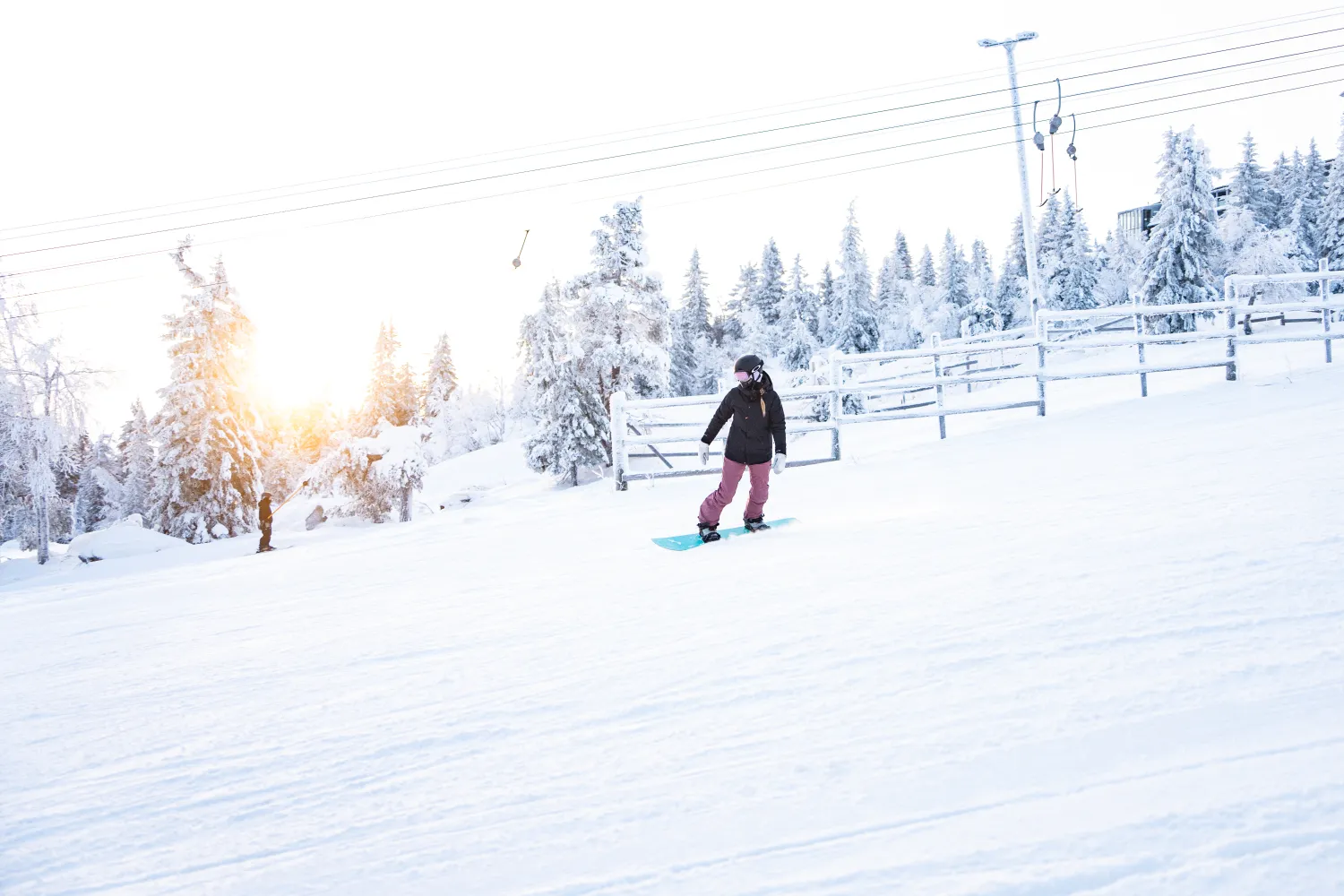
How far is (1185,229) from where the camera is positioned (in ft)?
123

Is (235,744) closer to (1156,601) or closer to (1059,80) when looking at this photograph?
(1156,601)

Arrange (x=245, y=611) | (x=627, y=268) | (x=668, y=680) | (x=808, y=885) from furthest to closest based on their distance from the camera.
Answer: (x=627, y=268)
(x=245, y=611)
(x=668, y=680)
(x=808, y=885)

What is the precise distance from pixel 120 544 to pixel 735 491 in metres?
26.0

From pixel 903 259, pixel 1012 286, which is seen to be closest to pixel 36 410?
pixel 1012 286

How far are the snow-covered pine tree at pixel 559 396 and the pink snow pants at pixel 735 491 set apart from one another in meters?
25.4

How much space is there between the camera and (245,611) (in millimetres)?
5637

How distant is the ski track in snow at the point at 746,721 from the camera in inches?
90.4

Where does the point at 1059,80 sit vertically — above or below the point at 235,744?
above

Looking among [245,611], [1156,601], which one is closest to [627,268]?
[245,611]

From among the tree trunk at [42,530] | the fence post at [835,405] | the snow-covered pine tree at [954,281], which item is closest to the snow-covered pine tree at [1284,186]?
the snow-covered pine tree at [954,281]

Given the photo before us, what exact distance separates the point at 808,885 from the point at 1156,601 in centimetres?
267

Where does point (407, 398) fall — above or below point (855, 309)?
below

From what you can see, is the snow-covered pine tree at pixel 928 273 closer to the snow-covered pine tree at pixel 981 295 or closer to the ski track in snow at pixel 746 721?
the snow-covered pine tree at pixel 981 295

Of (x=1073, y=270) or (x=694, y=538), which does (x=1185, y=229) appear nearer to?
(x=1073, y=270)
